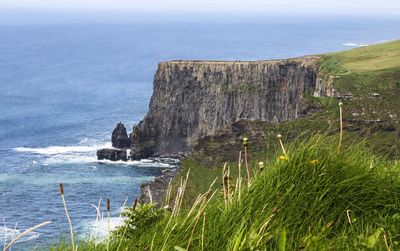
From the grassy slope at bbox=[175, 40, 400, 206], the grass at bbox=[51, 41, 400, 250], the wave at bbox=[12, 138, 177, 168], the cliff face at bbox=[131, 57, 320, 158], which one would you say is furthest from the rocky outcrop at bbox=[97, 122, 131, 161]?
the grass at bbox=[51, 41, 400, 250]

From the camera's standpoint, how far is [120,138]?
108438 millimetres

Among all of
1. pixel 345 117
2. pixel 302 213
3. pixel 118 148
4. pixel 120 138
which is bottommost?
pixel 118 148

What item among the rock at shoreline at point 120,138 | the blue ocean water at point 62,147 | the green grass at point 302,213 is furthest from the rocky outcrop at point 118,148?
the green grass at point 302,213

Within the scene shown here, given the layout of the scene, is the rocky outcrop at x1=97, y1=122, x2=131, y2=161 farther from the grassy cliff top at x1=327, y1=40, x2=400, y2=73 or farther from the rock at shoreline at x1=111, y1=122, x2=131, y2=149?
the grassy cliff top at x1=327, y1=40, x2=400, y2=73

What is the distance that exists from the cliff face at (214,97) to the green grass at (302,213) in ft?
285

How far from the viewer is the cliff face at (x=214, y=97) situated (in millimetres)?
97750

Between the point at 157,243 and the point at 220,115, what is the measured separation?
330 feet

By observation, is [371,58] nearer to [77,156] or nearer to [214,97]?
[214,97]

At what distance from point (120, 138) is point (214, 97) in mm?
16121

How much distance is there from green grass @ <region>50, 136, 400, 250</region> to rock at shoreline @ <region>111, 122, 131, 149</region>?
335 feet

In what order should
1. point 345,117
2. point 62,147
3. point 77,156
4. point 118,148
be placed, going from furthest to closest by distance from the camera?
1. point 62,147
2. point 118,148
3. point 77,156
4. point 345,117

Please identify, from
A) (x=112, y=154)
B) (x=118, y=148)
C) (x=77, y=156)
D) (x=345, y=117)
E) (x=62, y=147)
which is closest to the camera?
(x=345, y=117)

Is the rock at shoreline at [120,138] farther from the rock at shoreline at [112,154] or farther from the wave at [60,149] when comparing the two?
the rock at shoreline at [112,154]

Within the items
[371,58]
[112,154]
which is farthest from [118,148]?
[371,58]
